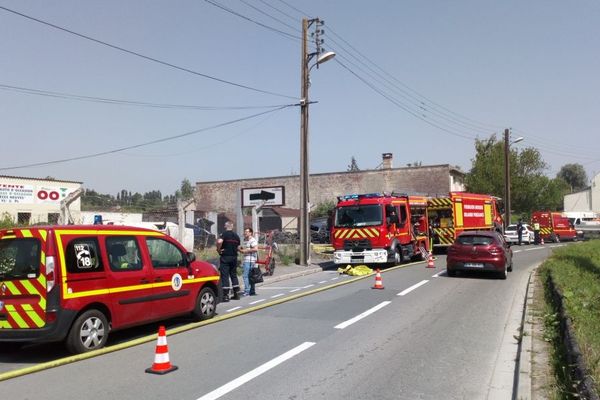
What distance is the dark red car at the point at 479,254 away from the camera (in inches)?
663

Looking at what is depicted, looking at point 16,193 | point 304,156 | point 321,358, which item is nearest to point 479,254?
point 304,156

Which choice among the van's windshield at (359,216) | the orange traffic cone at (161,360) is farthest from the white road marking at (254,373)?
the van's windshield at (359,216)

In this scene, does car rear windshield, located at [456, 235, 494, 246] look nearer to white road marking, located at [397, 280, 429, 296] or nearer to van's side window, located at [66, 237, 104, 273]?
white road marking, located at [397, 280, 429, 296]

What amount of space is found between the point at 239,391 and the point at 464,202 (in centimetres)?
2418

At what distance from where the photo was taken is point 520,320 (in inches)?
397

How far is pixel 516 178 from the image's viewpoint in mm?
55156

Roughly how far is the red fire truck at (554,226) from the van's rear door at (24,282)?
42515 mm

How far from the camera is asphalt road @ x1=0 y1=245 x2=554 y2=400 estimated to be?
586 centimetres

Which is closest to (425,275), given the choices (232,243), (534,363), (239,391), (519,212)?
(232,243)

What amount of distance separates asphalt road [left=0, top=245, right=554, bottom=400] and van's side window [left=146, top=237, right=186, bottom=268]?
3.92 ft

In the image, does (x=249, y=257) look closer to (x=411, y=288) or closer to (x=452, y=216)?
(x=411, y=288)

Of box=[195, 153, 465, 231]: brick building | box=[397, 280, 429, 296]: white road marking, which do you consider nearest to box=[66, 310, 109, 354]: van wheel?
box=[397, 280, 429, 296]: white road marking

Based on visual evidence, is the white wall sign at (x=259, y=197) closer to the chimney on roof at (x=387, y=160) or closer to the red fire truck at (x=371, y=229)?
the red fire truck at (x=371, y=229)

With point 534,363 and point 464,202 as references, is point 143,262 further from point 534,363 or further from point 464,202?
point 464,202
